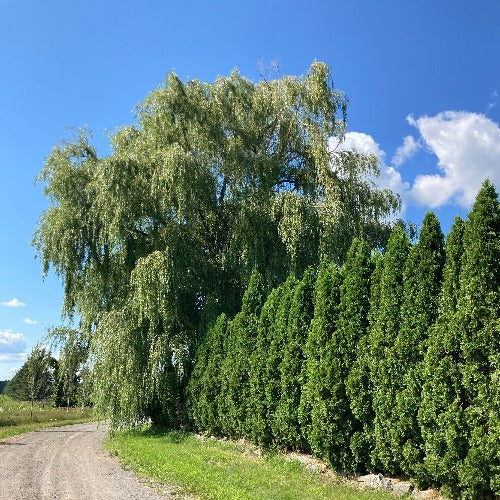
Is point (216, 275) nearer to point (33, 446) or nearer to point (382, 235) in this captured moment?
point (382, 235)

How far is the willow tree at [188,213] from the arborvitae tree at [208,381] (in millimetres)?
931

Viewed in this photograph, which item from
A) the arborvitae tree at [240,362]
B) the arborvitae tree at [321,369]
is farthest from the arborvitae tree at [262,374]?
the arborvitae tree at [321,369]

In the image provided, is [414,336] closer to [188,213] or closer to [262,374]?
[262,374]

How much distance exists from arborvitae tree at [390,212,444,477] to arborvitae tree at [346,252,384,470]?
2.32 ft

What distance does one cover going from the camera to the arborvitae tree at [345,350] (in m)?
9.41

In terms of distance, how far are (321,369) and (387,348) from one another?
1.79m

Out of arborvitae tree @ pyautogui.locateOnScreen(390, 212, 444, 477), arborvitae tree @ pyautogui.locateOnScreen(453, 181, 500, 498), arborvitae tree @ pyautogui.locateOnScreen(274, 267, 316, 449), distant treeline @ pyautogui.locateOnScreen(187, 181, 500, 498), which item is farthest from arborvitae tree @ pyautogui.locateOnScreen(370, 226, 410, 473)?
arborvitae tree @ pyautogui.locateOnScreen(274, 267, 316, 449)

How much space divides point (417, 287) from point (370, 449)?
3.09 m

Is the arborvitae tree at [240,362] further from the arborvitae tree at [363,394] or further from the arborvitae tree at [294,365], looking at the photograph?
the arborvitae tree at [363,394]

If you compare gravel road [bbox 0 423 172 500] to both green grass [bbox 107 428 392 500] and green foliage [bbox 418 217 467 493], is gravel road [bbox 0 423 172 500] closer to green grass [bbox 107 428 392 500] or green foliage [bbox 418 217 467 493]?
green grass [bbox 107 428 392 500]

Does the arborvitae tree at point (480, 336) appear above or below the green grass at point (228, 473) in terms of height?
above

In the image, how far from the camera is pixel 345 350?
379 inches

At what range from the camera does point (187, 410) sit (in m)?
16.6

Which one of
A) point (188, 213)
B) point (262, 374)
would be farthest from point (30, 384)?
point (262, 374)
